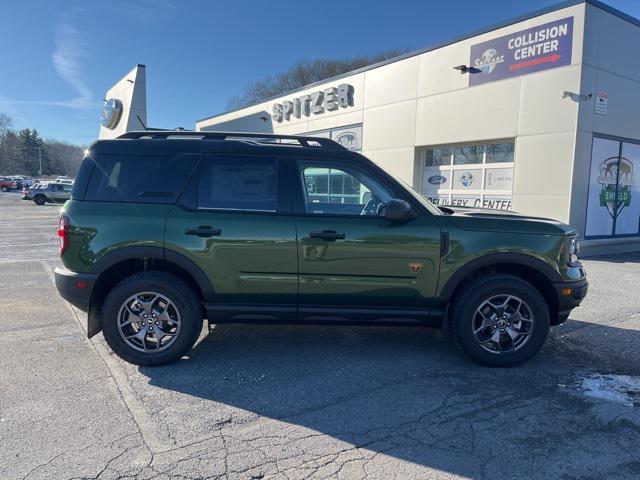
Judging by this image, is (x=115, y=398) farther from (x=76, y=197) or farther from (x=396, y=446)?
(x=396, y=446)

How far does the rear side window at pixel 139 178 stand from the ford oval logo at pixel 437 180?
10869 millimetres

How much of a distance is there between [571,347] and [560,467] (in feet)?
7.77

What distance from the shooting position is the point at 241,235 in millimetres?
3947

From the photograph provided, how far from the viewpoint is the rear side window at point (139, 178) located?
159 inches

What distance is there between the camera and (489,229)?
4.05m

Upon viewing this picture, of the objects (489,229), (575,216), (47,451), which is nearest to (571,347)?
(489,229)

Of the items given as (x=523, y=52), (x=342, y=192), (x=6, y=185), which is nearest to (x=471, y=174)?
(x=523, y=52)

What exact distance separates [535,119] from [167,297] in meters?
10.3

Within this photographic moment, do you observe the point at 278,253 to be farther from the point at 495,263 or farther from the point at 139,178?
the point at 495,263

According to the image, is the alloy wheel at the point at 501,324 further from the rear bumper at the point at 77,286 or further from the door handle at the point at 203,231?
the rear bumper at the point at 77,286

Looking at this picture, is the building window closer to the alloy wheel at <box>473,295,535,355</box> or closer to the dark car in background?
the alloy wheel at <box>473,295,535,355</box>

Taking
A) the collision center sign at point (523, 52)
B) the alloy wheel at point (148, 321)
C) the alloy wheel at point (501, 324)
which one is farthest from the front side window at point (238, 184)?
the collision center sign at point (523, 52)

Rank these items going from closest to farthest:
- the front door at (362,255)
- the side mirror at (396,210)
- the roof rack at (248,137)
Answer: the side mirror at (396,210)
the front door at (362,255)
the roof rack at (248,137)

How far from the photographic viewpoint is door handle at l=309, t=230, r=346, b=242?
13.0ft
